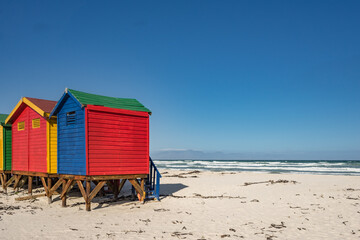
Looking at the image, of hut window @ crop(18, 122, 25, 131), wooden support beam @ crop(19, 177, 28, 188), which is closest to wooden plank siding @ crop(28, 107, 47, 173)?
hut window @ crop(18, 122, 25, 131)

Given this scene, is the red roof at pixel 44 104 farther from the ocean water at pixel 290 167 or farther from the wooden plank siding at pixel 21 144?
the ocean water at pixel 290 167

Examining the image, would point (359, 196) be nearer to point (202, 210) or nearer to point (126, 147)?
point (202, 210)

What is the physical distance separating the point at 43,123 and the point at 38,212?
4.63 metres

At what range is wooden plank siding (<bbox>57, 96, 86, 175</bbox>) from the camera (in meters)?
12.7

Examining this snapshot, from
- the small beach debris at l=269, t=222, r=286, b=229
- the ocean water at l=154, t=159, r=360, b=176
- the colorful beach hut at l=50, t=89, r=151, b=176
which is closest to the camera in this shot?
the small beach debris at l=269, t=222, r=286, b=229

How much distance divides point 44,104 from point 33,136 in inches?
70.3

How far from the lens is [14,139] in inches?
746

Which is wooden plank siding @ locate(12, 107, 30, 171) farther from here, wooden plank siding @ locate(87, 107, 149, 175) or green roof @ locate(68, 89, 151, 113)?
wooden plank siding @ locate(87, 107, 149, 175)

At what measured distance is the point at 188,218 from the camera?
11703 mm

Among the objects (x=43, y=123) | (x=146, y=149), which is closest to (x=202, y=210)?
(x=146, y=149)

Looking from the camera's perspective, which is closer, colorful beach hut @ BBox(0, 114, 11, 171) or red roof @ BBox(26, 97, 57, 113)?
red roof @ BBox(26, 97, 57, 113)

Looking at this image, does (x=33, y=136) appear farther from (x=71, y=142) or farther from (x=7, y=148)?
(x=7, y=148)

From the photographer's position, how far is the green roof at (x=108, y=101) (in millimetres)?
12970

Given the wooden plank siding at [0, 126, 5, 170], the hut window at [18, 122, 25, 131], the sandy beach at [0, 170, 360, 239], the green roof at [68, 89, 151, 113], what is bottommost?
the sandy beach at [0, 170, 360, 239]
